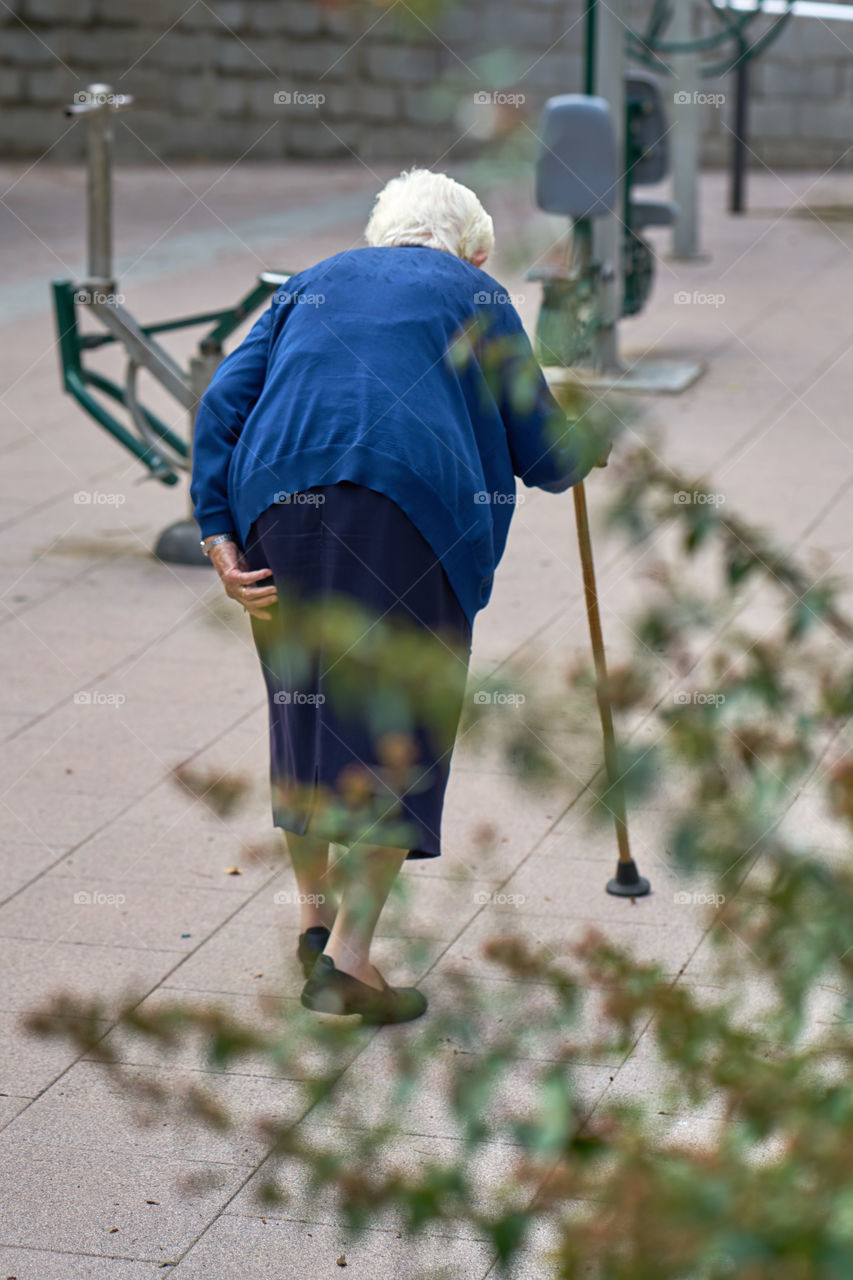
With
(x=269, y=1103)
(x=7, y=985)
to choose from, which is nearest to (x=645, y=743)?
(x=269, y=1103)

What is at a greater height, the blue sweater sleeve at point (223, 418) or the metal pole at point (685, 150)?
the blue sweater sleeve at point (223, 418)

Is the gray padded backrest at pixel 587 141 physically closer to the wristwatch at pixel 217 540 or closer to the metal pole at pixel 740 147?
the wristwatch at pixel 217 540

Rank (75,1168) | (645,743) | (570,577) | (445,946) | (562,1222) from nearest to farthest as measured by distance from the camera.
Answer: (562,1222) → (645,743) → (445,946) → (75,1168) → (570,577)

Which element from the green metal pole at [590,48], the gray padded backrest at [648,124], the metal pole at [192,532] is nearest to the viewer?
the metal pole at [192,532]

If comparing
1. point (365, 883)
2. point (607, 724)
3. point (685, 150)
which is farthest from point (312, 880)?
point (685, 150)

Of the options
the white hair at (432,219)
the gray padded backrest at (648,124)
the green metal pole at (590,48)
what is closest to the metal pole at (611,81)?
the green metal pole at (590,48)

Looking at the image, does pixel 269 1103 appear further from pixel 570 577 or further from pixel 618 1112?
pixel 570 577

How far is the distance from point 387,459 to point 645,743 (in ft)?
6.52

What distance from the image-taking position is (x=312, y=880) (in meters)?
3.47

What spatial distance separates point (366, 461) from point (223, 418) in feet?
1.08

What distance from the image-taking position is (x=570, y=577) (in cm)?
641

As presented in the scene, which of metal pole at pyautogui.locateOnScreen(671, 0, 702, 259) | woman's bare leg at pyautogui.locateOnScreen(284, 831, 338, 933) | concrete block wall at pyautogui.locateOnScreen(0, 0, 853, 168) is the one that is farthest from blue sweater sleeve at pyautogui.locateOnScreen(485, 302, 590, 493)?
concrete block wall at pyautogui.locateOnScreen(0, 0, 853, 168)

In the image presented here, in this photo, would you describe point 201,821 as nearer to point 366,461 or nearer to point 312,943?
point 312,943

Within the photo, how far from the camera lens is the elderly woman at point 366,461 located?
3025 millimetres
